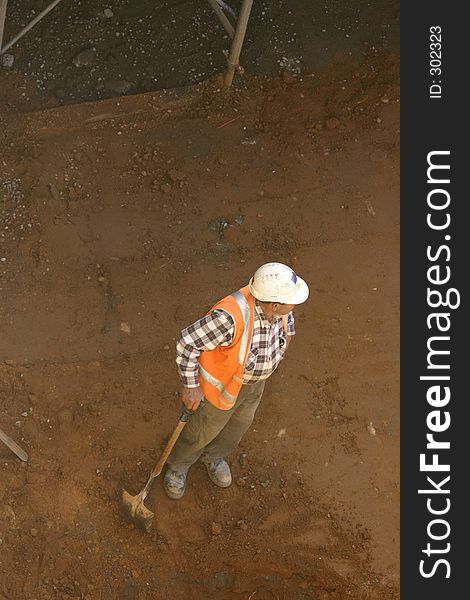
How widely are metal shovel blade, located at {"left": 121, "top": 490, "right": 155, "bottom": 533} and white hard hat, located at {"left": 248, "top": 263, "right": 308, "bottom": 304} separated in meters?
1.98

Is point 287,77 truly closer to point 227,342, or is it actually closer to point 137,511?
point 227,342

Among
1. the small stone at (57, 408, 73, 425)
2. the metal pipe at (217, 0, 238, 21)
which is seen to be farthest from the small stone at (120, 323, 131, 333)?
the metal pipe at (217, 0, 238, 21)

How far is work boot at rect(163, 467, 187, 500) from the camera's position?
546 centimetres

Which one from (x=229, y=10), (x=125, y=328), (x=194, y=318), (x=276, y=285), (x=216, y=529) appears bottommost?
(x=216, y=529)

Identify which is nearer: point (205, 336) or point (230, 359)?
point (205, 336)

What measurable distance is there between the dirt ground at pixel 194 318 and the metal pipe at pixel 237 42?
16cm

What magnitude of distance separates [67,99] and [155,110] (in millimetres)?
869

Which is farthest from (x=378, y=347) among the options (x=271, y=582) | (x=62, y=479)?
(x=62, y=479)

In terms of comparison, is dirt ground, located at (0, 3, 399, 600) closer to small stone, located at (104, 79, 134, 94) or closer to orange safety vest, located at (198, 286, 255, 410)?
small stone, located at (104, 79, 134, 94)

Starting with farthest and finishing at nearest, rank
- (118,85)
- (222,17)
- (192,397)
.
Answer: (118,85) < (222,17) < (192,397)

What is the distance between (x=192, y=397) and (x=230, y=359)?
0.36 metres

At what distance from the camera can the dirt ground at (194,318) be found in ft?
17.8

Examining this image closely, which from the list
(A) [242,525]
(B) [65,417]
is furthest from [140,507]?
(B) [65,417]

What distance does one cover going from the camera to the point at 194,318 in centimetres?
618
